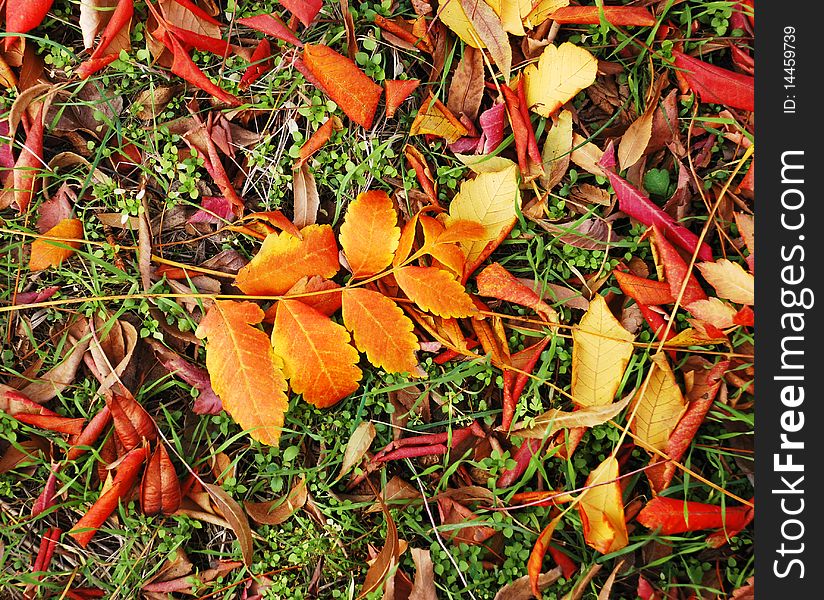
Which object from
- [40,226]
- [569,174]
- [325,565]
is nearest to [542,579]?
[325,565]

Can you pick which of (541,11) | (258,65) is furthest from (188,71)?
(541,11)

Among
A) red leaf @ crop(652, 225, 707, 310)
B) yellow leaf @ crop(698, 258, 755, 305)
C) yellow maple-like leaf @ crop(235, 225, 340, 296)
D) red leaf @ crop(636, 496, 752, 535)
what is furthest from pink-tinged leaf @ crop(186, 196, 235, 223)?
red leaf @ crop(636, 496, 752, 535)

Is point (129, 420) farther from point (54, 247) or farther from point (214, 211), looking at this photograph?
point (214, 211)

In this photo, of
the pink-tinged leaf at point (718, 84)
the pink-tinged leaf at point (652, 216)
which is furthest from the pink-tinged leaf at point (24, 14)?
the pink-tinged leaf at point (718, 84)

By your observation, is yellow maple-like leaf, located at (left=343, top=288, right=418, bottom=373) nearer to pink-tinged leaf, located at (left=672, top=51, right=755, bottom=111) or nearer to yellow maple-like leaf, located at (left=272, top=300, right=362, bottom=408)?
yellow maple-like leaf, located at (left=272, top=300, right=362, bottom=408)

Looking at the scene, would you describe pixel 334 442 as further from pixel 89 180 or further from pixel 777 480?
pixel 777 480

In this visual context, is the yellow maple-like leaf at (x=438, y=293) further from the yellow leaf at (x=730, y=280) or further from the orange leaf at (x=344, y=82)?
the yellow leaf at (x=730, y=280)
